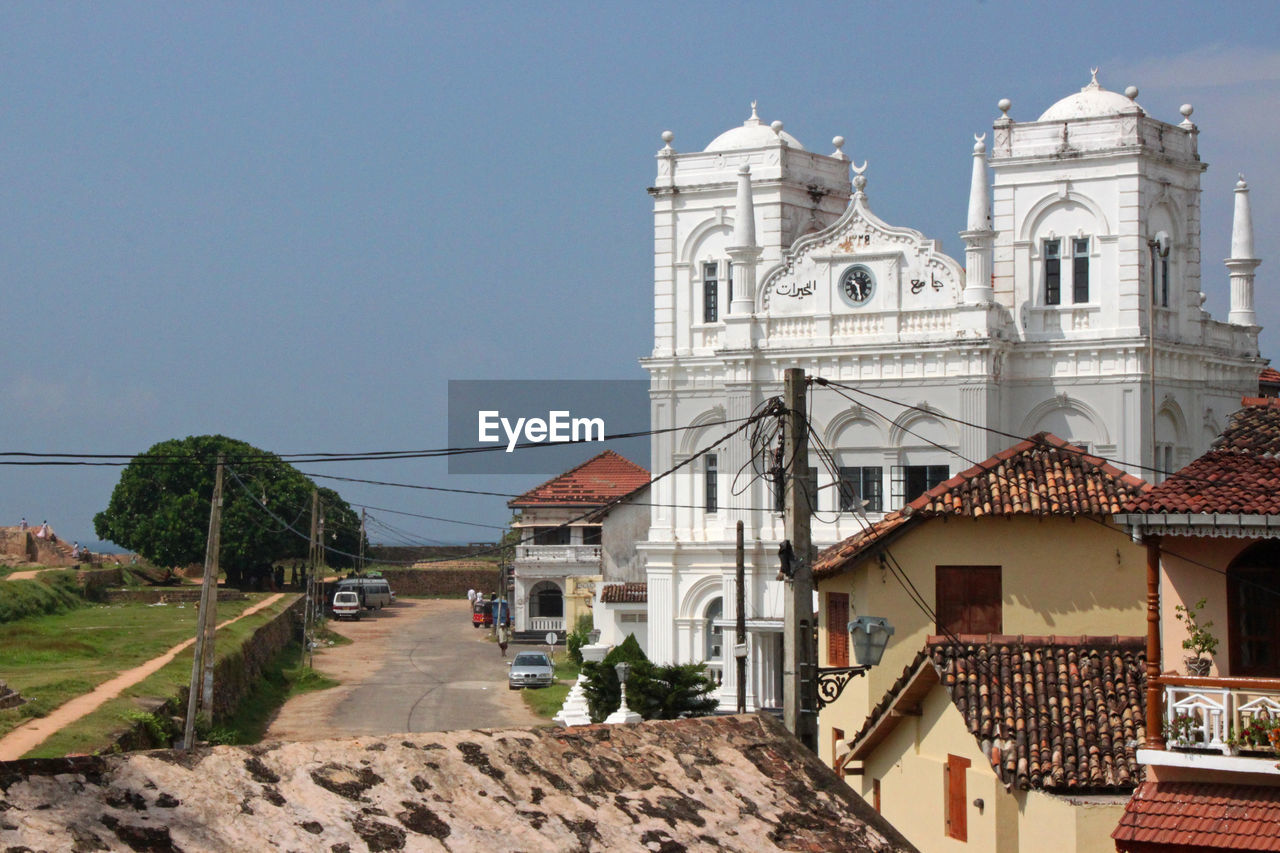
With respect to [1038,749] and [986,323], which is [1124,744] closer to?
[1038,749]

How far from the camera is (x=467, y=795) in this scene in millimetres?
10133

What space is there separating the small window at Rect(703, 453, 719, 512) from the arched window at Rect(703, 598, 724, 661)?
2.46 m

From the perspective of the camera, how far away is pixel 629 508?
2355 inches

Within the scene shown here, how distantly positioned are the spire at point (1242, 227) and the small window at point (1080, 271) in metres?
5.62

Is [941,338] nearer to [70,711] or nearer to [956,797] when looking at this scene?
[70,711]

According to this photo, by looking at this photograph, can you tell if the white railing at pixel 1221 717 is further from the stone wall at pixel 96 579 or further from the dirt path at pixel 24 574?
the stone wall at pixel 96 579

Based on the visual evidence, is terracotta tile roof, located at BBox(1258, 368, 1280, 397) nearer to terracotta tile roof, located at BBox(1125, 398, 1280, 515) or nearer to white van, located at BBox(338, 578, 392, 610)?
terracotta tile roof, located at BBox(1125, 398, 1280, 515)

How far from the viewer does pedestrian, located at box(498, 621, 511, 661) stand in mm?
64188

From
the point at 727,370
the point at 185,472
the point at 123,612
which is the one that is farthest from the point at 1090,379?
the point at 185,472

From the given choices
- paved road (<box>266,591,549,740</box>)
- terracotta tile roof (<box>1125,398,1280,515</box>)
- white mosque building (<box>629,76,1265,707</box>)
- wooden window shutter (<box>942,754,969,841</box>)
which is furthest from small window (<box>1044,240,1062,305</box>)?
terracotta tile roof (<box>1125,398,1280,515</box>)

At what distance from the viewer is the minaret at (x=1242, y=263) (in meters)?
46.4

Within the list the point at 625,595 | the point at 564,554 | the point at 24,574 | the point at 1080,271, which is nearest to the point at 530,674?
the point at 625,595

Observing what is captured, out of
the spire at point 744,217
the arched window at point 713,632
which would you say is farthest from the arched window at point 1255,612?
the arched window at point 713,632

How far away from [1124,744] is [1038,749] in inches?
35.7
